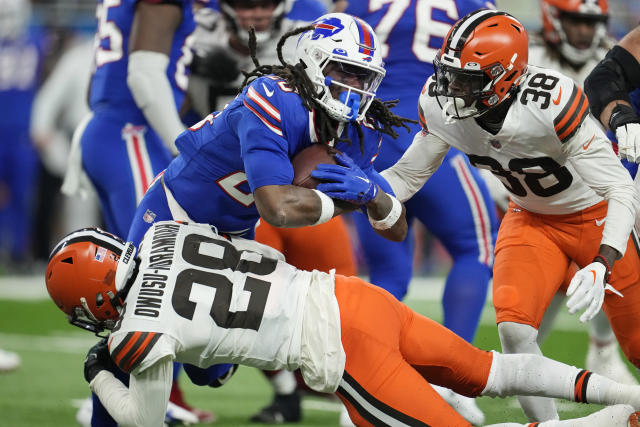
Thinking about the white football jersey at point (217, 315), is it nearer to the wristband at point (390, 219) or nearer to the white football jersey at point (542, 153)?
the wristband at point (390, 219)

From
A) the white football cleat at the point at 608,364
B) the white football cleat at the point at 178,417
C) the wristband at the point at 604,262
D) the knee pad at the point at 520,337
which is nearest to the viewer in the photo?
the wristband at the point at 604,262

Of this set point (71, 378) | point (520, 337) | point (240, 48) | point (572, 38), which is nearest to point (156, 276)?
point (520, 337)

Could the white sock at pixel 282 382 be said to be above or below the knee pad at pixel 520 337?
below

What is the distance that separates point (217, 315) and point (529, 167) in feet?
4.40

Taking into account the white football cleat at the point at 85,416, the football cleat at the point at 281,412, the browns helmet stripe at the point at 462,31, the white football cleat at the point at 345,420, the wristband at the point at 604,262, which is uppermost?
the browns helmet stripe at the point at 462,31

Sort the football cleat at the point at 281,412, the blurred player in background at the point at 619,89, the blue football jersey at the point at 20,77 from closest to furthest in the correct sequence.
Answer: the blurred player in background at the point at 619,89 → the football cleat at the point at 281,412 → the blue football jersey at the point at 20,77

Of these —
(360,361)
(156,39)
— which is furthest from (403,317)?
(156,39)

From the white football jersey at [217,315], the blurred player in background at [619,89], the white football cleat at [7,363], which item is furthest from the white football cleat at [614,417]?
the white football cleat at [7,363]

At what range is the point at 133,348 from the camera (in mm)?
3285

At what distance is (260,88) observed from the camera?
3.48 meters

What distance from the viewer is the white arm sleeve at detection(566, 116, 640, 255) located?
3617mm

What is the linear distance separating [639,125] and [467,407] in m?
1.51

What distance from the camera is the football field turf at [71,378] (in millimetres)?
5000

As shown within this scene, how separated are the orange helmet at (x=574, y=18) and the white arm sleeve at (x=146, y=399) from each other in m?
3.70
